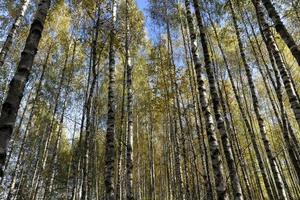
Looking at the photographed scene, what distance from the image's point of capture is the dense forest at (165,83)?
19.5 ft

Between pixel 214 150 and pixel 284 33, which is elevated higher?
pixel 284 33

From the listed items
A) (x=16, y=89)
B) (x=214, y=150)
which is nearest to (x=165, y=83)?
(x=214, y=150)

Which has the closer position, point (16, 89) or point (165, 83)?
point (16, 89)

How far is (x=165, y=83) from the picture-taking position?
12438mm

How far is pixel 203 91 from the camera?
578cm

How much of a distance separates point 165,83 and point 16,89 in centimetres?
1030

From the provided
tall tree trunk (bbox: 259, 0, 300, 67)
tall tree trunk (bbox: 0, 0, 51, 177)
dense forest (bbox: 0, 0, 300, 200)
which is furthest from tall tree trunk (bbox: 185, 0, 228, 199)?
tall tree trunk (bbox: 0, 0, 51, 177)

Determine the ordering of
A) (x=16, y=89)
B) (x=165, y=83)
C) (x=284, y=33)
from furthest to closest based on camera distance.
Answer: (x=165, y=83)
(x=284, y=33)
(x=16, y=89)

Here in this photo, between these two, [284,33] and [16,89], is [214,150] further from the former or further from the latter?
[16,89]

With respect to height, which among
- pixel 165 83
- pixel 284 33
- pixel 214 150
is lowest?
pixel 214 150

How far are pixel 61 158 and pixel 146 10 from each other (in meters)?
15.5

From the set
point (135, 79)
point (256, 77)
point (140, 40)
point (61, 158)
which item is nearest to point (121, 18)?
point (140, 40)

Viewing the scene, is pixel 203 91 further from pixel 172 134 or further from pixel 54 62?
pixel 54 62

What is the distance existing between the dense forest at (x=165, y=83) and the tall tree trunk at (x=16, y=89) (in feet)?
0.04
